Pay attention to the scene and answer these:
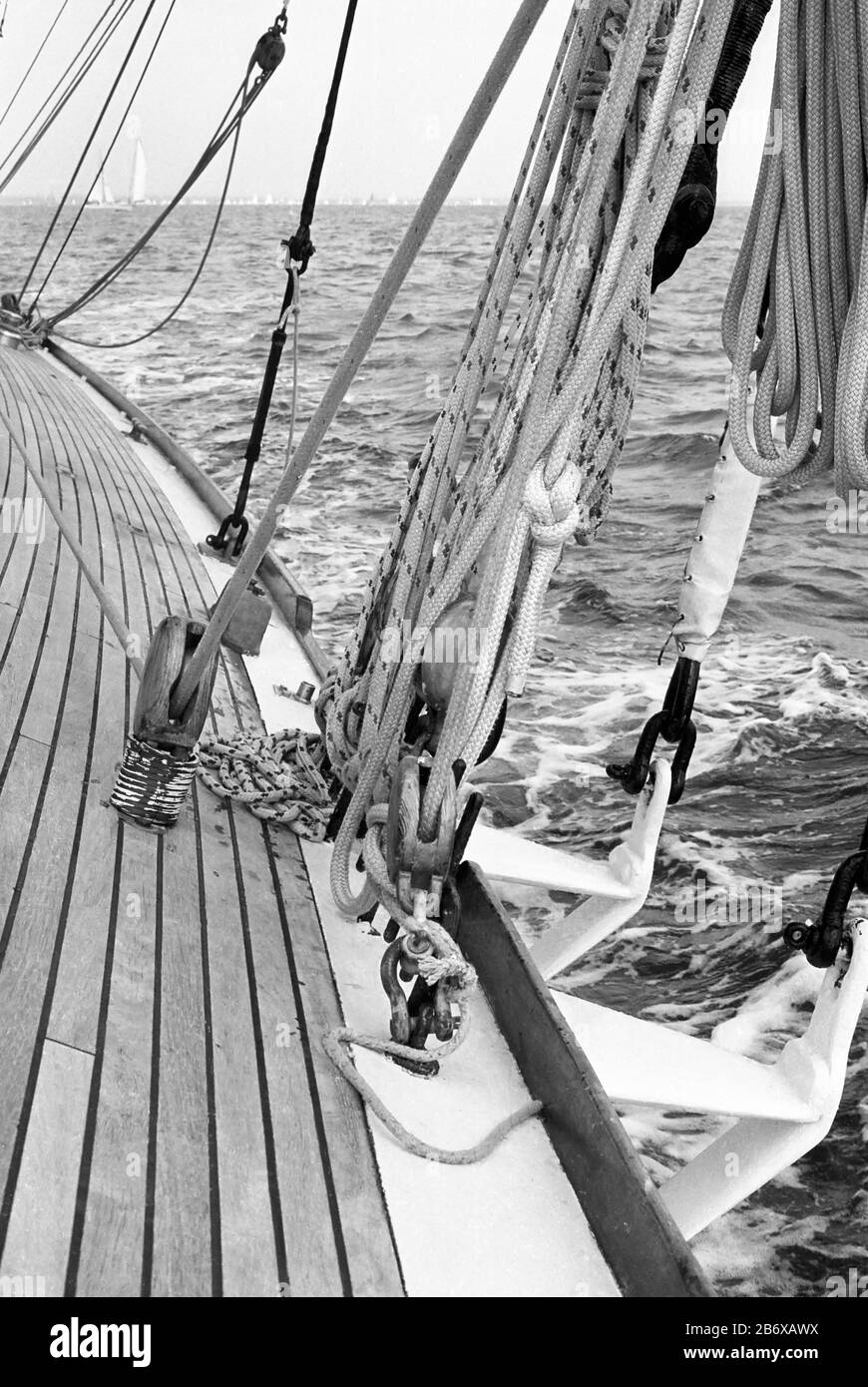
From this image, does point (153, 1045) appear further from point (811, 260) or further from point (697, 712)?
point (697, 712)

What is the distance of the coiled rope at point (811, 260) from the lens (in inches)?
73.5

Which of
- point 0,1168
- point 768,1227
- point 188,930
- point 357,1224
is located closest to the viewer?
point 0,1168

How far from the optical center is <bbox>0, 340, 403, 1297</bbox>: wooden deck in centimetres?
157

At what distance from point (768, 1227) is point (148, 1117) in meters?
1.94

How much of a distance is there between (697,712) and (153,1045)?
13.7ft

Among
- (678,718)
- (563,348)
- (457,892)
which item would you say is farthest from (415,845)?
(678,718)

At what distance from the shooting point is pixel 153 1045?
1900 mm

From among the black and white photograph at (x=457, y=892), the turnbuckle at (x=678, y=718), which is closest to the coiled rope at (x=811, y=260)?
the black and white photograph at (x=457, y=892)

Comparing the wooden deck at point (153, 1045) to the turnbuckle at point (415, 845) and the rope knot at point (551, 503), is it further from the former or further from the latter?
the rope knot at point (551, 503)

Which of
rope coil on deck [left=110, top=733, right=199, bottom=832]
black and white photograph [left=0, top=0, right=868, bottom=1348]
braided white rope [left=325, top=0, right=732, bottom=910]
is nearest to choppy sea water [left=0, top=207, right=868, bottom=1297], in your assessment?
black and white photograph [left=0, top=0, right=868, bottom=1348]
